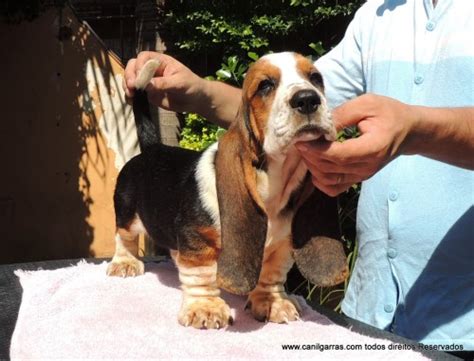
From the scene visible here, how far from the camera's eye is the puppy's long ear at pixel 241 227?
1801mm

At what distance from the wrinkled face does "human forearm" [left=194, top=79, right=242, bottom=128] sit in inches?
25.3

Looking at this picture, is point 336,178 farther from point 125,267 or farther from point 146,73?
point 125,267

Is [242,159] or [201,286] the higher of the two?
[242,159]

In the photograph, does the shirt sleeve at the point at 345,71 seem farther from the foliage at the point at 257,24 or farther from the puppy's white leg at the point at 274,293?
the foliage at the point at 257,24

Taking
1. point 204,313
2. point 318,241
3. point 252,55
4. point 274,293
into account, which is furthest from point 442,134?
point 252,55

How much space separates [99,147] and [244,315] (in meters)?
3.81

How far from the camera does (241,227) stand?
5.92 ft

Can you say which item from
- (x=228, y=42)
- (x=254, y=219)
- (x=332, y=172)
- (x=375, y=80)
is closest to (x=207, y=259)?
(x=254, y=219)

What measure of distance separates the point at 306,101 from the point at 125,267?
4.44 feet

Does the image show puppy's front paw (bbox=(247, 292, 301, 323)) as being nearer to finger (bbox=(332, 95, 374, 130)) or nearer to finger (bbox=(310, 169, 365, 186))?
finger (bbox=(310, 169, 365, 186))

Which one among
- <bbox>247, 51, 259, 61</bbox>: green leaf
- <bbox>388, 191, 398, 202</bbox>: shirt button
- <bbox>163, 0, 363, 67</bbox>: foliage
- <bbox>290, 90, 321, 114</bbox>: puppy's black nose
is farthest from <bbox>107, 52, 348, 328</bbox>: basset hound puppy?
<bbox>163, 0, 363, 67</bbox>: foliage

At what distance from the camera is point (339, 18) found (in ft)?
15.6

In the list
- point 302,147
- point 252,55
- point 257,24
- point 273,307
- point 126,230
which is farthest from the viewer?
point 257,24

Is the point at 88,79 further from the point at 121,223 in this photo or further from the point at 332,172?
the point at 332,172
